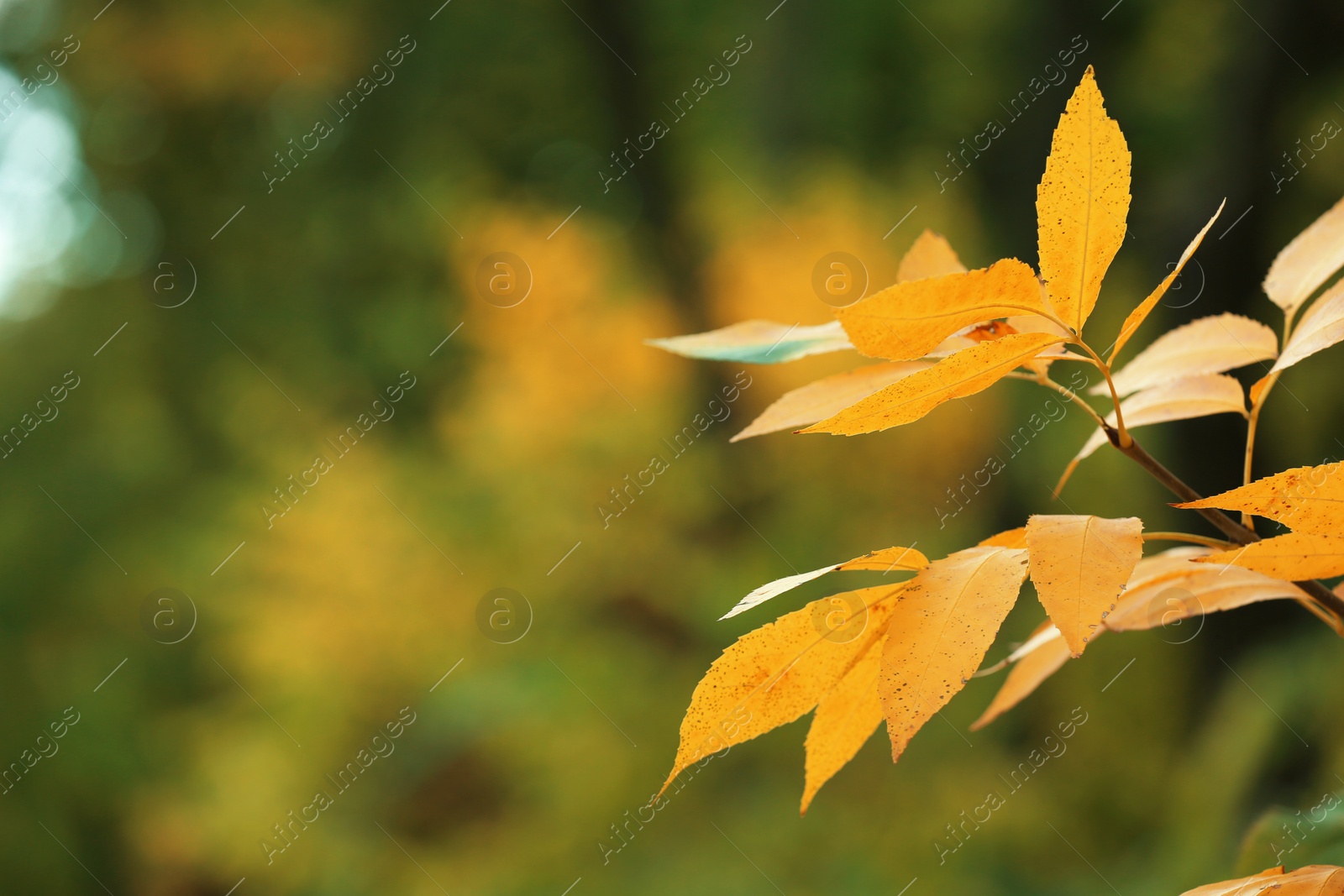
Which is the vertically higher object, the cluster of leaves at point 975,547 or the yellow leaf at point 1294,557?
the cluster of leaves at point 975,547

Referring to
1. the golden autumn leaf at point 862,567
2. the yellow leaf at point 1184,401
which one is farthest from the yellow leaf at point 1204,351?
the golden autumn leaf at point 862,567

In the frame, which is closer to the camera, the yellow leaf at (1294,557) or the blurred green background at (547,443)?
the yellow leaf at (1294,557)

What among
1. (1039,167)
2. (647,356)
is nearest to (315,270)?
(647,356)

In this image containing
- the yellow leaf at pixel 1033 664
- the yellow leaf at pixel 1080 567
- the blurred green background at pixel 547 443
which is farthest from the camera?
the blurred green background at pixel 547 443

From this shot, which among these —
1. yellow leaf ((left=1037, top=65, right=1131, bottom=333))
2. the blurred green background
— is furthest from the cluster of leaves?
the blurred green background

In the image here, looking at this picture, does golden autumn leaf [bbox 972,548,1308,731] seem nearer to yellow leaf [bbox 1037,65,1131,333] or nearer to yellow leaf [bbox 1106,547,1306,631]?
yellow leaf [bbox 1106,547,1306,631]

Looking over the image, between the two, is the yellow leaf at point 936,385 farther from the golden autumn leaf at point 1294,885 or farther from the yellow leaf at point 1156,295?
the golden autumn leaf at point 1294,885

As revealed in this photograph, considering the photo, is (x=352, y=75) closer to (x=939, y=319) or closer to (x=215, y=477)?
(x=215, y=477)
